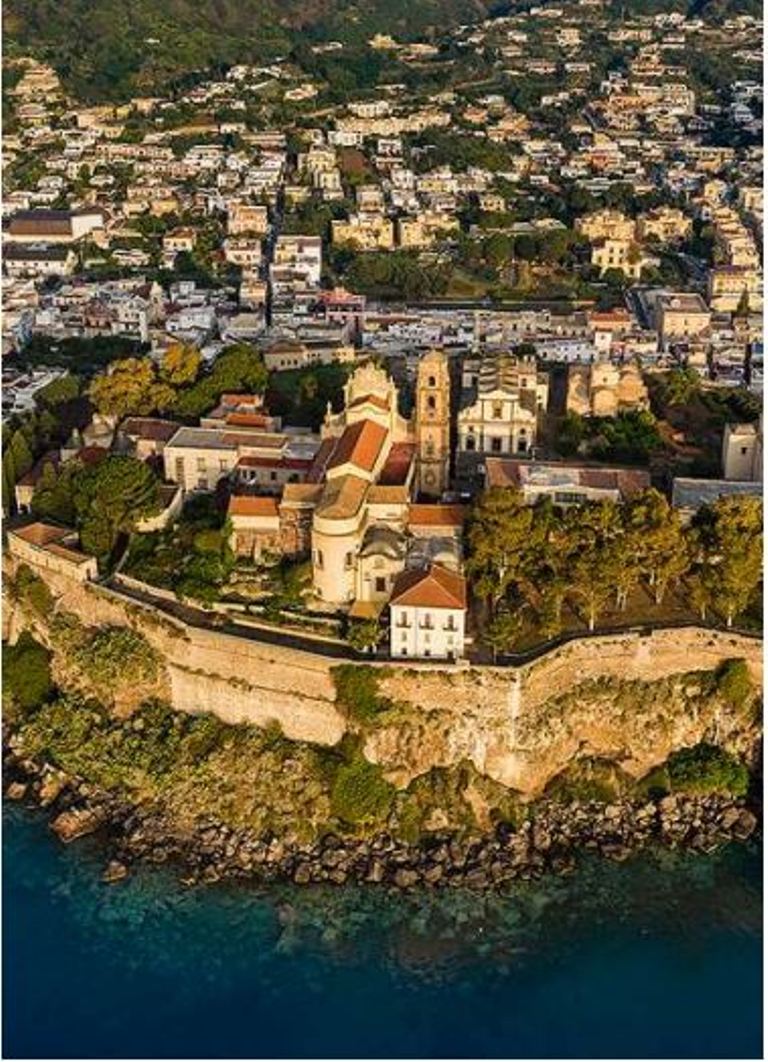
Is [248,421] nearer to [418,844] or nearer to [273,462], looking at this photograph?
[273,462]

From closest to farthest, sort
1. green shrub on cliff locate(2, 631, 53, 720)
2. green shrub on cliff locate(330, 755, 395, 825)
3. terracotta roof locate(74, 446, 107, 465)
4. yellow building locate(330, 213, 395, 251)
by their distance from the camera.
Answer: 1. green shrub on cliff locate(330, 755, 395, 825)
2. green shrub on cliff locate(2, 631, 53, 720)
3. terracotta roof locate(74, 446, 107, 465)
4. yellow building locate(330, 213, 395, 251)

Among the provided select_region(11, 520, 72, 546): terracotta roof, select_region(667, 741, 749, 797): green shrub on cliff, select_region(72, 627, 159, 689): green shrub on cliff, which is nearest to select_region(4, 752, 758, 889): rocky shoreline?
select_region(667, 741, 749, 797): green shrub on cliff

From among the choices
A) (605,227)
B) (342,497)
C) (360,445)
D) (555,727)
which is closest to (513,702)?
(555,727)

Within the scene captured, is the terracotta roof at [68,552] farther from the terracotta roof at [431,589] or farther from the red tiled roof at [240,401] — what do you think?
the terracotta roof at [431,589]

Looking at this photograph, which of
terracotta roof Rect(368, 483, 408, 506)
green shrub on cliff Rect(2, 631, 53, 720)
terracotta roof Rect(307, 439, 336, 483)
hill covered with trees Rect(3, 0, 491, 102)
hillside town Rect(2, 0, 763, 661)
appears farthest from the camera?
hill covered with trees Rect(3, 0, 491, 102)

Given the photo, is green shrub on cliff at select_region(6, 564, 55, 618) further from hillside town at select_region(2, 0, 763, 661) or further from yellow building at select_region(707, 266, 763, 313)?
yellow building at select_region(707, 266, 763, 313)

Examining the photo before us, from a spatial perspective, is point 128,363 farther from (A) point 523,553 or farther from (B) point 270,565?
(A) point 523,553

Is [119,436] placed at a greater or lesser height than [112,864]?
greater

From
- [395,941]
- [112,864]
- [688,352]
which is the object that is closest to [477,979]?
[395,941]

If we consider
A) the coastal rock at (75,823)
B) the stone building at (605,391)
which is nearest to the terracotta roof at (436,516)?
the coastal rock at (75,823)
